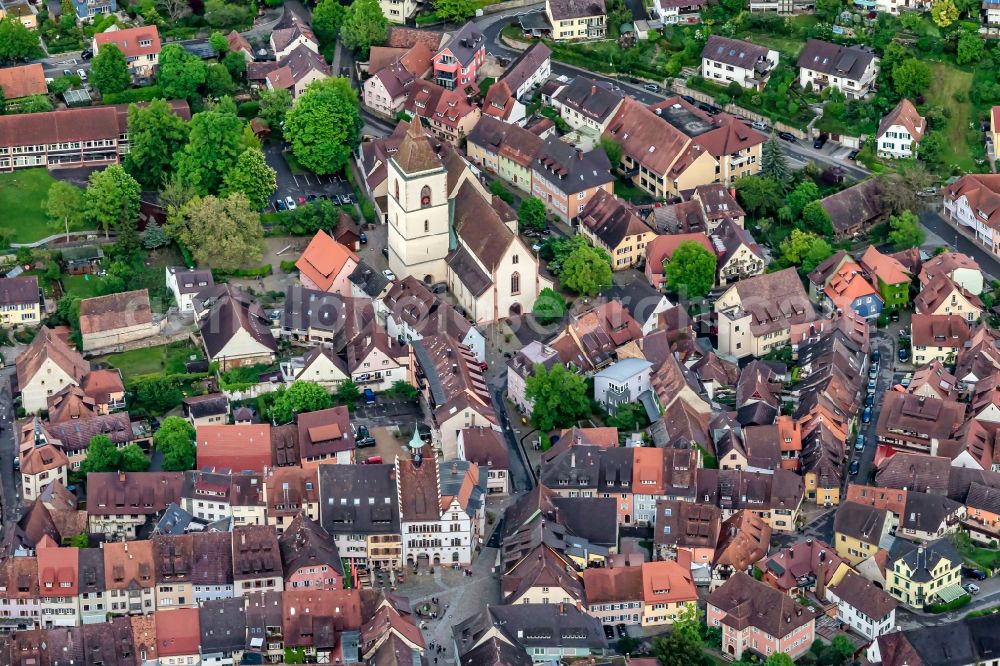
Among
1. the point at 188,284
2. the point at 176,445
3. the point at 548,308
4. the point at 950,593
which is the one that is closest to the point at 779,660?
the point at 950,593

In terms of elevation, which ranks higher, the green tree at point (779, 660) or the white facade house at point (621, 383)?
the green tree at point (779, 660)

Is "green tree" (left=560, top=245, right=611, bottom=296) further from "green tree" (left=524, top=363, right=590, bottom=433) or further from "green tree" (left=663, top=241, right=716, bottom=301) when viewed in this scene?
"green tree" (left=524, top=363, right=590, bottom=433)

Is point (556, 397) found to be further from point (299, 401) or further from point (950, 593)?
point (950, 593)

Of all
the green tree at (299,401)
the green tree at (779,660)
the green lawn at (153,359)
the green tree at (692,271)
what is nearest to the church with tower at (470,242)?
the green tree at (692,271)

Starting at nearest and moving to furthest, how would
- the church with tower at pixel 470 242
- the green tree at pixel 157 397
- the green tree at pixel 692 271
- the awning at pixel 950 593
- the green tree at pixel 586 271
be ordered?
the awning at pixel 950 593, the green tree at pixel 157 397, the church with tower at pixel 470 242, the green tree at pixel 586 271, the green tree at pixel 692 271

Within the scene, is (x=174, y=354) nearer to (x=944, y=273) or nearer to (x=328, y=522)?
(x=328, y=522)

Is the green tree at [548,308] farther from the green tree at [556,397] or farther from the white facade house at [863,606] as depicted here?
the white facade house at [863,606]
